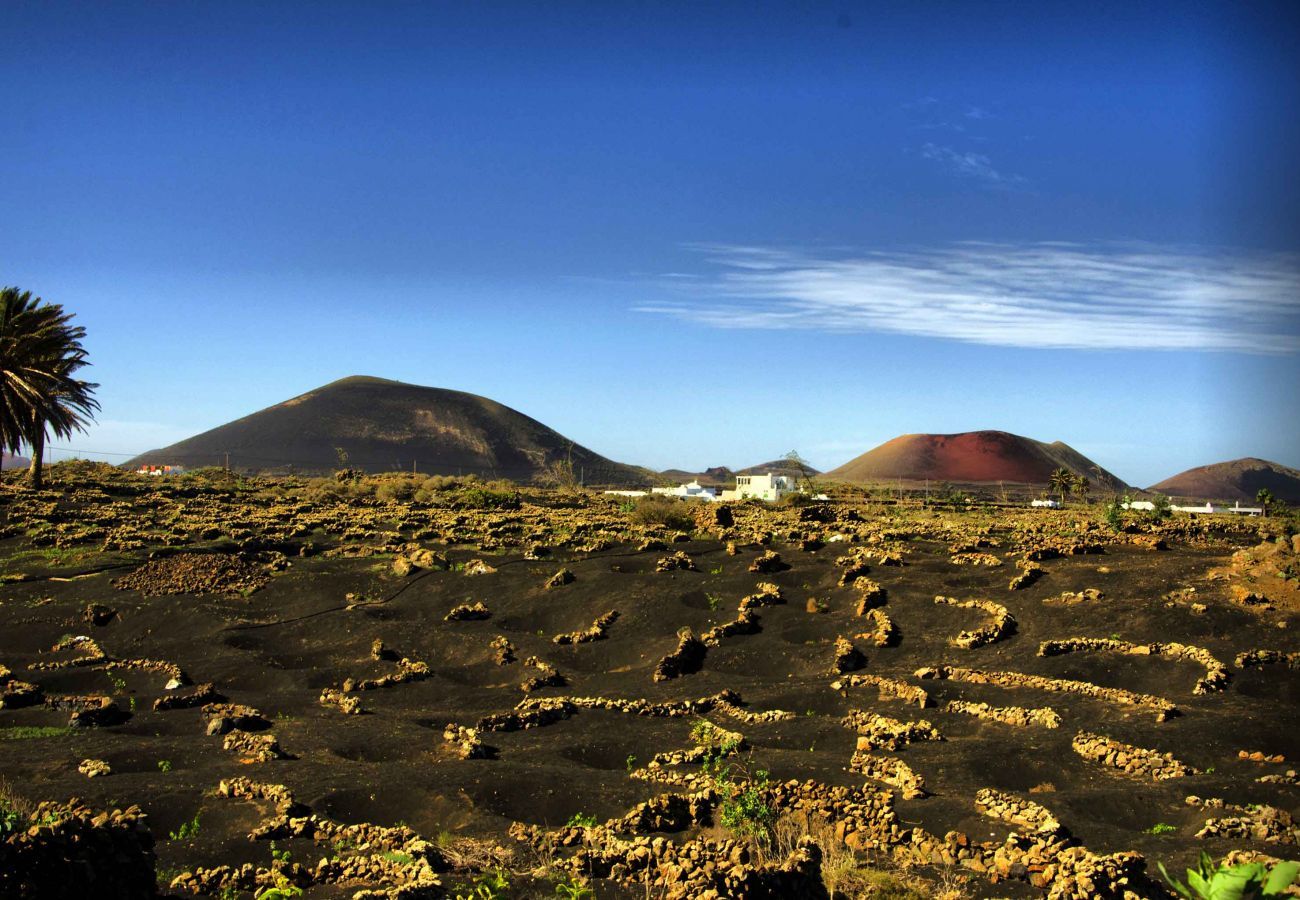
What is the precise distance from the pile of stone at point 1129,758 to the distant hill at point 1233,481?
114 metres

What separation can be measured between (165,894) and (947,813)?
9081mm

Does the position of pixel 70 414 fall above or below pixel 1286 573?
above

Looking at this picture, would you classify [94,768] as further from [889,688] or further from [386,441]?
[386,441]

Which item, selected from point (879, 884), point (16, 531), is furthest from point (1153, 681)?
point (16, 531)

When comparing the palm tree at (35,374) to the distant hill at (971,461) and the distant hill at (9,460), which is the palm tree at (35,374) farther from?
the distant hill at (971,461)

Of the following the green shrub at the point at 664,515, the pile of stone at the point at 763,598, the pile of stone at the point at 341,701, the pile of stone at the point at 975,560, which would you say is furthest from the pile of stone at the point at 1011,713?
the green shrub at the point at 664,515

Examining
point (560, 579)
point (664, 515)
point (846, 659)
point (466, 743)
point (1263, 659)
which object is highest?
point (664, 515)

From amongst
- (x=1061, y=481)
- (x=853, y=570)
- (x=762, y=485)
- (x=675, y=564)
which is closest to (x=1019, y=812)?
(x=853, y=570)

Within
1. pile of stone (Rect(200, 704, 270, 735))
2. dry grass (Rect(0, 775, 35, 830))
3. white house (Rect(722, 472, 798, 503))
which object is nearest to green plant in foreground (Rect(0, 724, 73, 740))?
pile of stone (Rect(200, 704, 270, 735))

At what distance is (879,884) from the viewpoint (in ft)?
31.0

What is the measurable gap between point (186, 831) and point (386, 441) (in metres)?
162

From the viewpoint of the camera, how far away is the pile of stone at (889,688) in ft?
60.2

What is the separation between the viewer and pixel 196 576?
3166 centimetres

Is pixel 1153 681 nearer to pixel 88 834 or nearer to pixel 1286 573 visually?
pixel 1286 573
